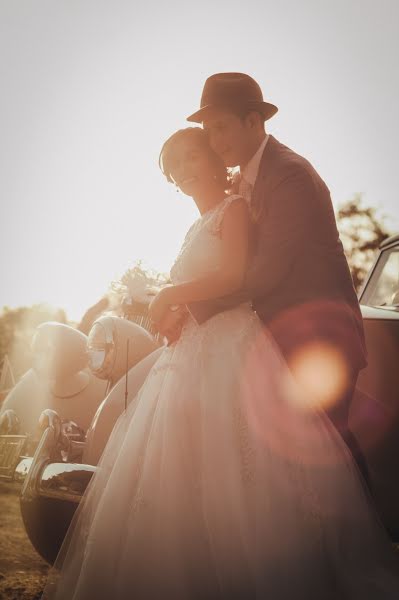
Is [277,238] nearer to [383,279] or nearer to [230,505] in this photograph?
[230,505]

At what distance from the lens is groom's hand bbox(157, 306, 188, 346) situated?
206cm

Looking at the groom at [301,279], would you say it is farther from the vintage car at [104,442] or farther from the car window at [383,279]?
the car window at [383,279]

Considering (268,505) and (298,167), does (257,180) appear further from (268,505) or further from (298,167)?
(268,505)

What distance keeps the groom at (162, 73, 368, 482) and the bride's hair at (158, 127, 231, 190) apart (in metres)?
0.27

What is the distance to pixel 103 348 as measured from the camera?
9.05 ft

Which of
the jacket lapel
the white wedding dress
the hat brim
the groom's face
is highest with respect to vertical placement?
the hat brim

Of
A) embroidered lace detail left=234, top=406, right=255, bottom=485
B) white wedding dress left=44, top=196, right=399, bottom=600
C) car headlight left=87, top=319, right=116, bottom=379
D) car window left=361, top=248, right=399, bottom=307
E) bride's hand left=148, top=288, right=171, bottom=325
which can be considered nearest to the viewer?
white wedding dress left=44, top=196, right=399, bottom=600

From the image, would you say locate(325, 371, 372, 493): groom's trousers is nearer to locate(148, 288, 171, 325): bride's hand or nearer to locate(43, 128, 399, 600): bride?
locate(43, 128, 399, 600): bride

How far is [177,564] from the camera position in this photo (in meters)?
1.45

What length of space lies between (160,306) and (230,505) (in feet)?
2.88

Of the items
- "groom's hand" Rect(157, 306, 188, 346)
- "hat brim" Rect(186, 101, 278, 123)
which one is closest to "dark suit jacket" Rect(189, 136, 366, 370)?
"groom's hand" Rect(157, 306, 188, 346)

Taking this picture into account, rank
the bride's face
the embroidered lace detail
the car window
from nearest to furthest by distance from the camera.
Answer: the embroidered lace detail < the bride's face < the car window

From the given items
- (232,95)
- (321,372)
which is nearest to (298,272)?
(321,372)

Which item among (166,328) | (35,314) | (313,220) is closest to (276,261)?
(313,220)
